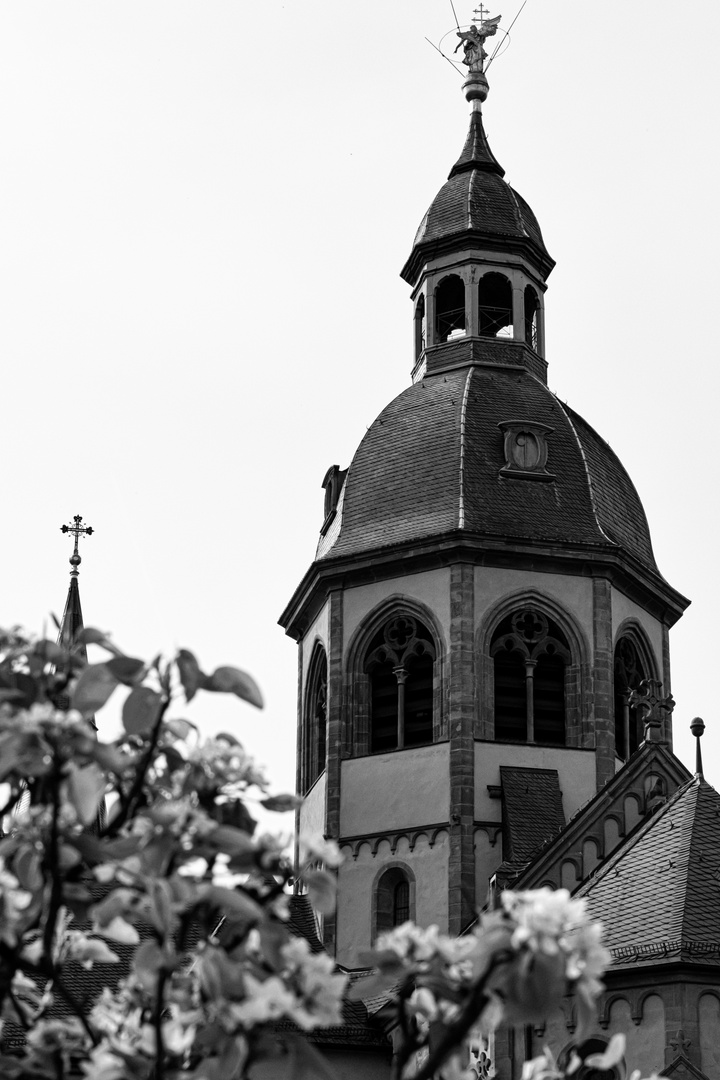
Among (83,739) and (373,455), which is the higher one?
(373,455)

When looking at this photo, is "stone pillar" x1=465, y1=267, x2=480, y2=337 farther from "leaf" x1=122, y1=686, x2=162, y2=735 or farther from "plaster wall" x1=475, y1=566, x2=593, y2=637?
"leaf" x1=122, y1=686, x2=162, y2=735

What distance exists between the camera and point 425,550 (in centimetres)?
3100

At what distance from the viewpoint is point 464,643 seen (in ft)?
99.5

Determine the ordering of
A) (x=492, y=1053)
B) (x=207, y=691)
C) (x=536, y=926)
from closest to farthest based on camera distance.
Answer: (x=536, y=926) → (x=207, y=691) → (x=492, y=1053)

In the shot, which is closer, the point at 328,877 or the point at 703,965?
the point at 328,877

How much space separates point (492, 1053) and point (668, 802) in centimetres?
442

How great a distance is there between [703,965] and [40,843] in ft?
59.7

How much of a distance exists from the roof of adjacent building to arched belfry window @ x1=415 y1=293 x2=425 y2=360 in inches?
26.7

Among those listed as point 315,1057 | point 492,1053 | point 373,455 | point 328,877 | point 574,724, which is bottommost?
point 315,1057

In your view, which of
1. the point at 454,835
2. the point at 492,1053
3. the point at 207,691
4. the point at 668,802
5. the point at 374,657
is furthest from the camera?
the point at 374,657

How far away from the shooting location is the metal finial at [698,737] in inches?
1008

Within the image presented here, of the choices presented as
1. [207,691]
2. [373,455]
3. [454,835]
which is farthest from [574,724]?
[207,691]

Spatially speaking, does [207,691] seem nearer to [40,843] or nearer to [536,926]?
[40,843]

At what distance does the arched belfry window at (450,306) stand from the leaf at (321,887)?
31540 mm
